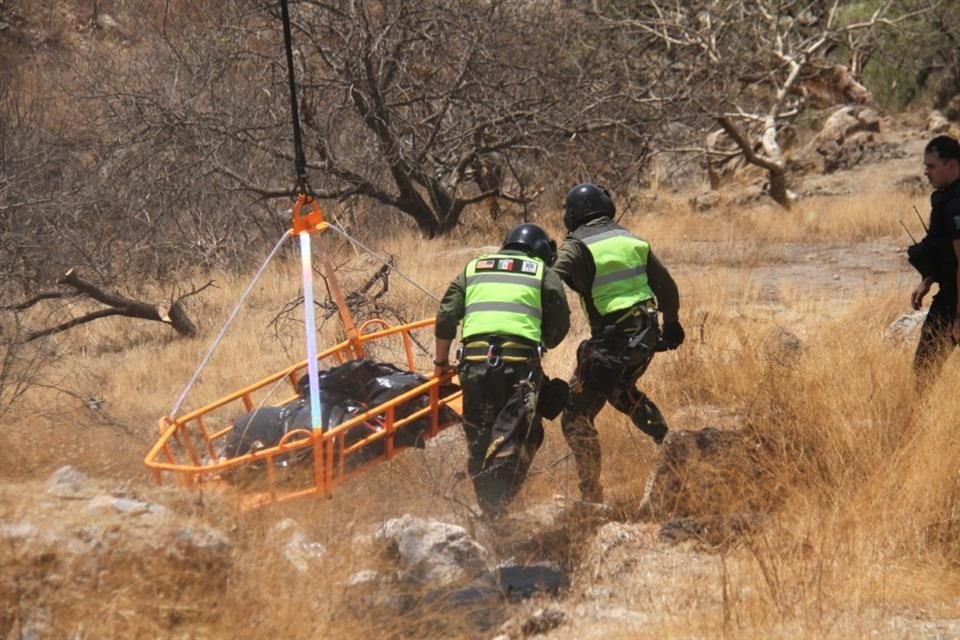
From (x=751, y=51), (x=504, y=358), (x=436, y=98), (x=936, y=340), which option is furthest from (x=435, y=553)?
(x=751, y=51)

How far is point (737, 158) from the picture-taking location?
2084 centimetres

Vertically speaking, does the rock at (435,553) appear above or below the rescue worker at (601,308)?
below

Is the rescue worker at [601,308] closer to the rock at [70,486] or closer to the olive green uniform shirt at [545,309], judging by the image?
the olive green uniform shirt at [545,309]

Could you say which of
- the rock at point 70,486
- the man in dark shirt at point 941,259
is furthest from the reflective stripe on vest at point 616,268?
the rock at point 70,486

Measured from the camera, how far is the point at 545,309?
5859 millimetres

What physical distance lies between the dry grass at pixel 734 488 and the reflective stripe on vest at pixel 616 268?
0.95m

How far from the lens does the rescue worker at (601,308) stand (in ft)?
20.0

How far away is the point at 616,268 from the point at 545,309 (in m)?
0.47

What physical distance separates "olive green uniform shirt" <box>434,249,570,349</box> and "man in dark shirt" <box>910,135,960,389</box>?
6.36 feet

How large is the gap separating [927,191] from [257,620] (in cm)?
1491

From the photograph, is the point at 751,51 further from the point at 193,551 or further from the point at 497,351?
the point at 193,551

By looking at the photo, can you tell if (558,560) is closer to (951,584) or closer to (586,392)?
(586,392)

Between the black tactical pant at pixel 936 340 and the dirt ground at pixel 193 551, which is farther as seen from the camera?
the black tactical pant at pixel 936 340

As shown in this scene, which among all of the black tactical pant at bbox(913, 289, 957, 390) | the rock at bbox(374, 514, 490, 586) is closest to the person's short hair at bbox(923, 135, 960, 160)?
the black tactical pant at bbox(913, 289, 957, 390)
